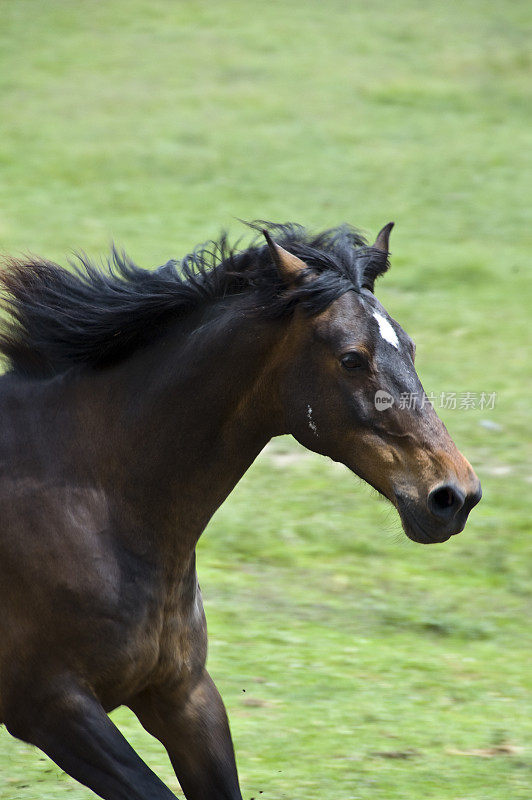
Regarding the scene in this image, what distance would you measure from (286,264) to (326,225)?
985cm

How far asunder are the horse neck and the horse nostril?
1.70 ft

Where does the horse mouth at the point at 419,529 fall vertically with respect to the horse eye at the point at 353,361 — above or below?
below

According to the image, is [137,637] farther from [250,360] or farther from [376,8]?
[376,8]

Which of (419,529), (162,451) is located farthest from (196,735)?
(419,529)

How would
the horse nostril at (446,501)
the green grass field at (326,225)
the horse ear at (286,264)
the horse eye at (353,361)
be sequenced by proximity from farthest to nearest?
the green grass field at (326,225) < the horse ear at (286,264) < the horse eye at (353,361) < the horse nostril at (446,501)

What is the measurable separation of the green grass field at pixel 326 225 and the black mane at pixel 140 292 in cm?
77

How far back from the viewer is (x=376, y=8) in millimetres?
21234

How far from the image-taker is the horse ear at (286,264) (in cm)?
343

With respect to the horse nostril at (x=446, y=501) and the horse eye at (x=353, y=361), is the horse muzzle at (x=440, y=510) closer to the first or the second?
the horse nostril at (x=446, y=501)

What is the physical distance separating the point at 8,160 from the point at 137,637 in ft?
41.2

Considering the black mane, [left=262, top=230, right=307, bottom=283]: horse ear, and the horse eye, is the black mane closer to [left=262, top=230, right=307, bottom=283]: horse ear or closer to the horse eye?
[left=262, top=230, right=307, bottom=283]: horse ear

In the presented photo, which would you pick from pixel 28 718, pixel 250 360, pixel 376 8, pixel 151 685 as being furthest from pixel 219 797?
pixel 376 8

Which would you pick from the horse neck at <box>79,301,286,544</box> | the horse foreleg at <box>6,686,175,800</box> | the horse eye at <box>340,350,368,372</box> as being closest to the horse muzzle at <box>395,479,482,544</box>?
the horse eye at <box>340,350,368,372</box>

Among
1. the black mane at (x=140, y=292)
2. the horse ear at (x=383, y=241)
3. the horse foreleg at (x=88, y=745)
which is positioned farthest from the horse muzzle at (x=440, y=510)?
the horse foreleg at (x=88, y=745)
